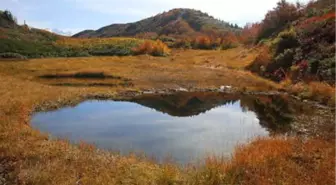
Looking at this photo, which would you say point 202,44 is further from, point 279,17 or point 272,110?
point 272,110

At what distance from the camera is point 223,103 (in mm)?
32625

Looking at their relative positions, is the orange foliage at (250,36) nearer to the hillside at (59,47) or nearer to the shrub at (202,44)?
the shrub at (202,44)

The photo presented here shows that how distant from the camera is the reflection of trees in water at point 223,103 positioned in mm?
24963

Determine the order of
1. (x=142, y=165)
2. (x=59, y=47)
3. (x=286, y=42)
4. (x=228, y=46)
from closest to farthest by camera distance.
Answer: (x=142, y=165), (x=286, y=42), (x=59, y=47), (x=228, y=46)

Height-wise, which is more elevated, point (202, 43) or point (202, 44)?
point (202, 43)

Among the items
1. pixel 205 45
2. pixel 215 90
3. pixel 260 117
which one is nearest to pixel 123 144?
pixel 260 117

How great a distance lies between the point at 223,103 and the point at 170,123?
10.2 metres

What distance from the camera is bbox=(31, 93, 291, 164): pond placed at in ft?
58.7

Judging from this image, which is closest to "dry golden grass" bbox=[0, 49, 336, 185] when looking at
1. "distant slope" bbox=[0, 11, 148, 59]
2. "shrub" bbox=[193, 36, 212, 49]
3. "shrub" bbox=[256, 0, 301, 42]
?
"distant slope" bbox=[0, 11, 148, 59]

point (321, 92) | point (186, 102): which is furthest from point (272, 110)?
point (186, 102)

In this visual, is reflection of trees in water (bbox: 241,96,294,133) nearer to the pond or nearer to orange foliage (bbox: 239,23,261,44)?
the pond

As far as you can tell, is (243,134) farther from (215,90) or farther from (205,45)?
(205,45)

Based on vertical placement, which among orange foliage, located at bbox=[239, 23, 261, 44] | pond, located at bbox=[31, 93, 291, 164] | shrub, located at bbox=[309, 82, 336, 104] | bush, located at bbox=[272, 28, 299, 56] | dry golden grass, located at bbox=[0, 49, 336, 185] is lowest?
pond, located at bbox=[31, 93, 291, 164]

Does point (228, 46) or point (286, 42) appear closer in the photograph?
point (286, 42)
